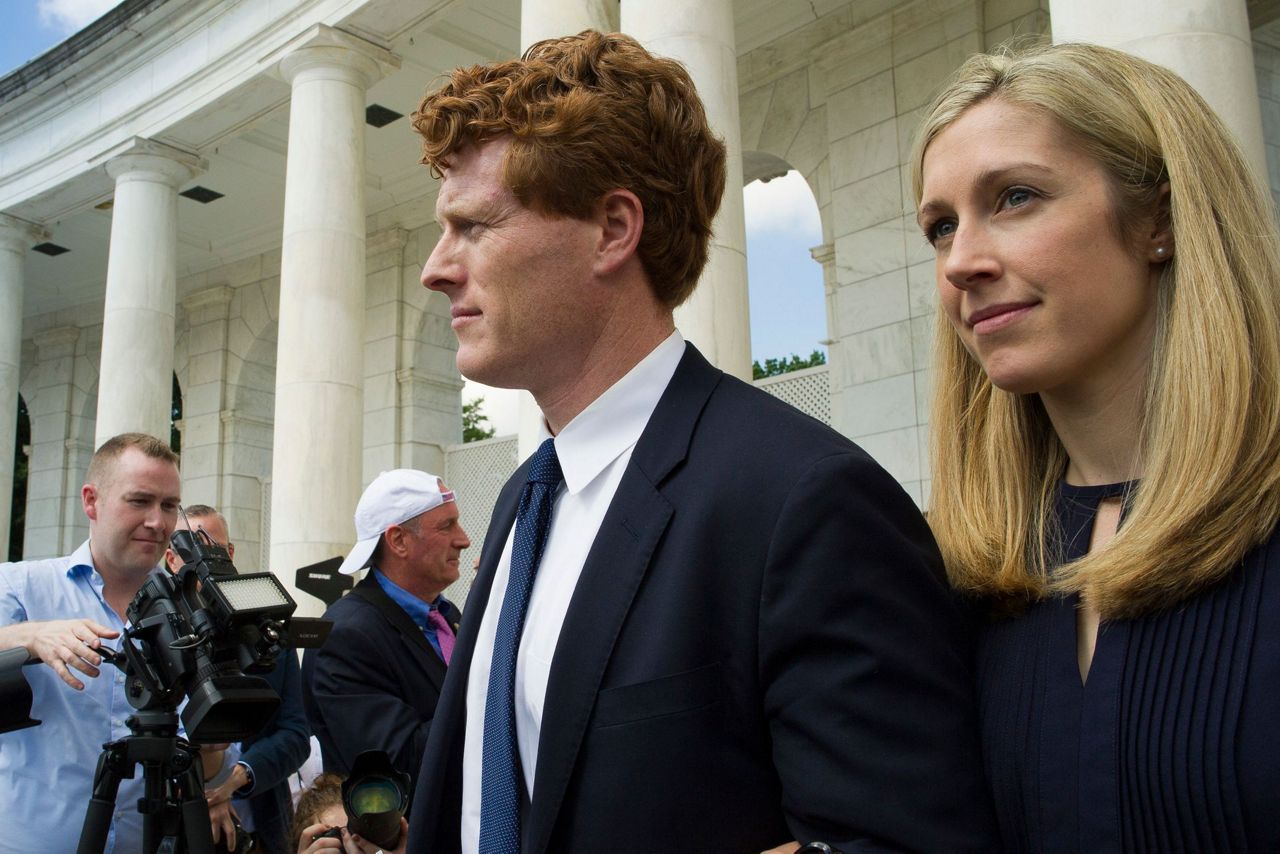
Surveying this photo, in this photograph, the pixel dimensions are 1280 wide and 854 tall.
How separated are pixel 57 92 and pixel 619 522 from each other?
2317cm

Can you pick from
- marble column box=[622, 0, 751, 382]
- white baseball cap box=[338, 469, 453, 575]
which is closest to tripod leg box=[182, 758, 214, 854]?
white baseball cap box=[338, 469, 453, 575]

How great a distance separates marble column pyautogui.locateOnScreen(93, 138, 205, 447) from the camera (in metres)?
18.6

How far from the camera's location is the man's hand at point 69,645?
4090 millimetres

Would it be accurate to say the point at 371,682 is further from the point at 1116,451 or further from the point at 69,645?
the point at 1116,451

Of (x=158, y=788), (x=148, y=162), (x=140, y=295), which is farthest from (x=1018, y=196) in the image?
(x=148, y=162)

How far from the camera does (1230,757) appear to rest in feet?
5.65

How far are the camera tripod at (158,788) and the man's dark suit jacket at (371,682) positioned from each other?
1082 mm

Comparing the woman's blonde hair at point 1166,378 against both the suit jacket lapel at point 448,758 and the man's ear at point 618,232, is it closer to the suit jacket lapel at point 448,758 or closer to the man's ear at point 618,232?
the man's ear at point 618,232

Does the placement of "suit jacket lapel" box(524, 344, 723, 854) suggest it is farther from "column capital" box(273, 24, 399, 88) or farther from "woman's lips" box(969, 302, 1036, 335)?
"column capital" box(273, 24, 399, 88)

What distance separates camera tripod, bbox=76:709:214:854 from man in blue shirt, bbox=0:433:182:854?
1.15 ft

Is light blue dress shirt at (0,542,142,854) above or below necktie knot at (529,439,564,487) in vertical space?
below

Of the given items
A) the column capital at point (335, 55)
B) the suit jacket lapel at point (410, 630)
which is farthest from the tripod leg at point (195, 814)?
the column capital at point (335, 55)

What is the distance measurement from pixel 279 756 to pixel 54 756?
1.56 metres

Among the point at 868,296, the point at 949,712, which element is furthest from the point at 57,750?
the point at 868,296
